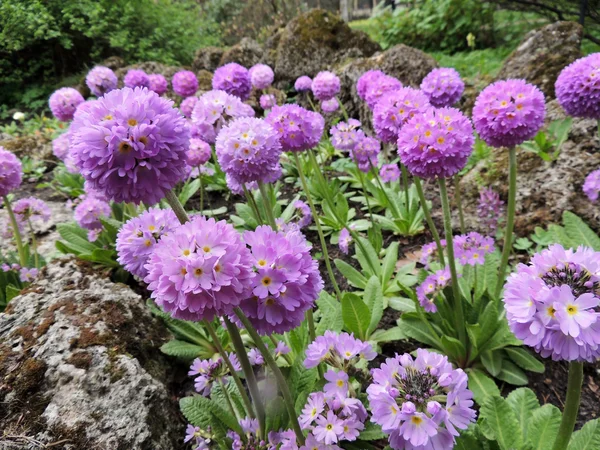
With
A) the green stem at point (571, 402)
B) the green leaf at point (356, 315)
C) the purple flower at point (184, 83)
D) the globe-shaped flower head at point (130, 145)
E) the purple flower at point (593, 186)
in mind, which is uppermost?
the globe-shaped flower head at point (130, 145)

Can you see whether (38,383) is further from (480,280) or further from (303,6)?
(303,6)

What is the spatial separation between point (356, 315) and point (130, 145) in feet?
5.24

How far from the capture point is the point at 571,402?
1.19m

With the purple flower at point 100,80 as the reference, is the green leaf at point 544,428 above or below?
below

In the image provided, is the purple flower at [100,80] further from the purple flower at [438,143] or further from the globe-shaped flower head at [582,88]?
the globe-shaped flower head at [582,88]

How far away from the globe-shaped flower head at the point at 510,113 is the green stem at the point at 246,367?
172cm

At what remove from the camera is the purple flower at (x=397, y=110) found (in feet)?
7.63

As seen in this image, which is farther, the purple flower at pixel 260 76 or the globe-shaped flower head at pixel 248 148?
the purple flower at pixel 260 76

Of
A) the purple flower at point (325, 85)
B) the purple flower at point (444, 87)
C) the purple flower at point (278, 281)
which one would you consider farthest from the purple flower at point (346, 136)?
the purple flower at point (278, 281)

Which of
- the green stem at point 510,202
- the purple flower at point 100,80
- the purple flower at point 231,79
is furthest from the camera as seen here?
the purple flower at point 100,80

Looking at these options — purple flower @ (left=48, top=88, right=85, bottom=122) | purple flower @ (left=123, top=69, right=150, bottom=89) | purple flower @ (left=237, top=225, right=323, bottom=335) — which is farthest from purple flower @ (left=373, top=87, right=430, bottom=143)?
purple flower @ (left=48, top=88, right=85, bottom=122)

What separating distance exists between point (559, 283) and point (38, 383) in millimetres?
2108

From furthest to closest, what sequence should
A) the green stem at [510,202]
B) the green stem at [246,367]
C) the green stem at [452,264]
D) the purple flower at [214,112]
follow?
the purple flower at [214,112] → the green stem at [510,202] → the green stem at [452,264] → the green stem at [246,367]

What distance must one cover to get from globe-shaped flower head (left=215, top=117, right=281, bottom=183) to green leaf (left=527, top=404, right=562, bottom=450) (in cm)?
162
